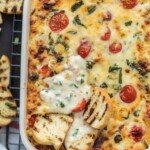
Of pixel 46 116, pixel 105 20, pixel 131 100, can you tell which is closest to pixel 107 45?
pixel 105 20

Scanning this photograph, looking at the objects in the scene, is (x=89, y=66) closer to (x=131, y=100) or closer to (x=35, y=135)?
(x=131, y=100)

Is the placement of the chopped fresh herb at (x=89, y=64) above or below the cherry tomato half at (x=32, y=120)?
above

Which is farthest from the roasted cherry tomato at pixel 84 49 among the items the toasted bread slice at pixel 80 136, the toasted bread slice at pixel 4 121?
the toasted bread slice at pixel 4 121

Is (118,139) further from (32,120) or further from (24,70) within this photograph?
(24,70)

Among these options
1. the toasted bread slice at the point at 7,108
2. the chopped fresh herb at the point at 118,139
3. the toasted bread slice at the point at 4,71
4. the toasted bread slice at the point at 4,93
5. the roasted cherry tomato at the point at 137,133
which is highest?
the toasted bread slice at the point at 4,71

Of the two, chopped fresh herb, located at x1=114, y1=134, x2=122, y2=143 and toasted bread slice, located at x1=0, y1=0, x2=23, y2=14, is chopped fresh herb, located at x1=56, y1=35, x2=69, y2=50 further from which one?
chopped fresh herb, located at x1=114, y1=134, x2=122, y2=143

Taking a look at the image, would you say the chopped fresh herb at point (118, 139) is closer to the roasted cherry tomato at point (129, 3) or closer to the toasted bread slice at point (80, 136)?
the toasted bread slice at point (80, 136)
